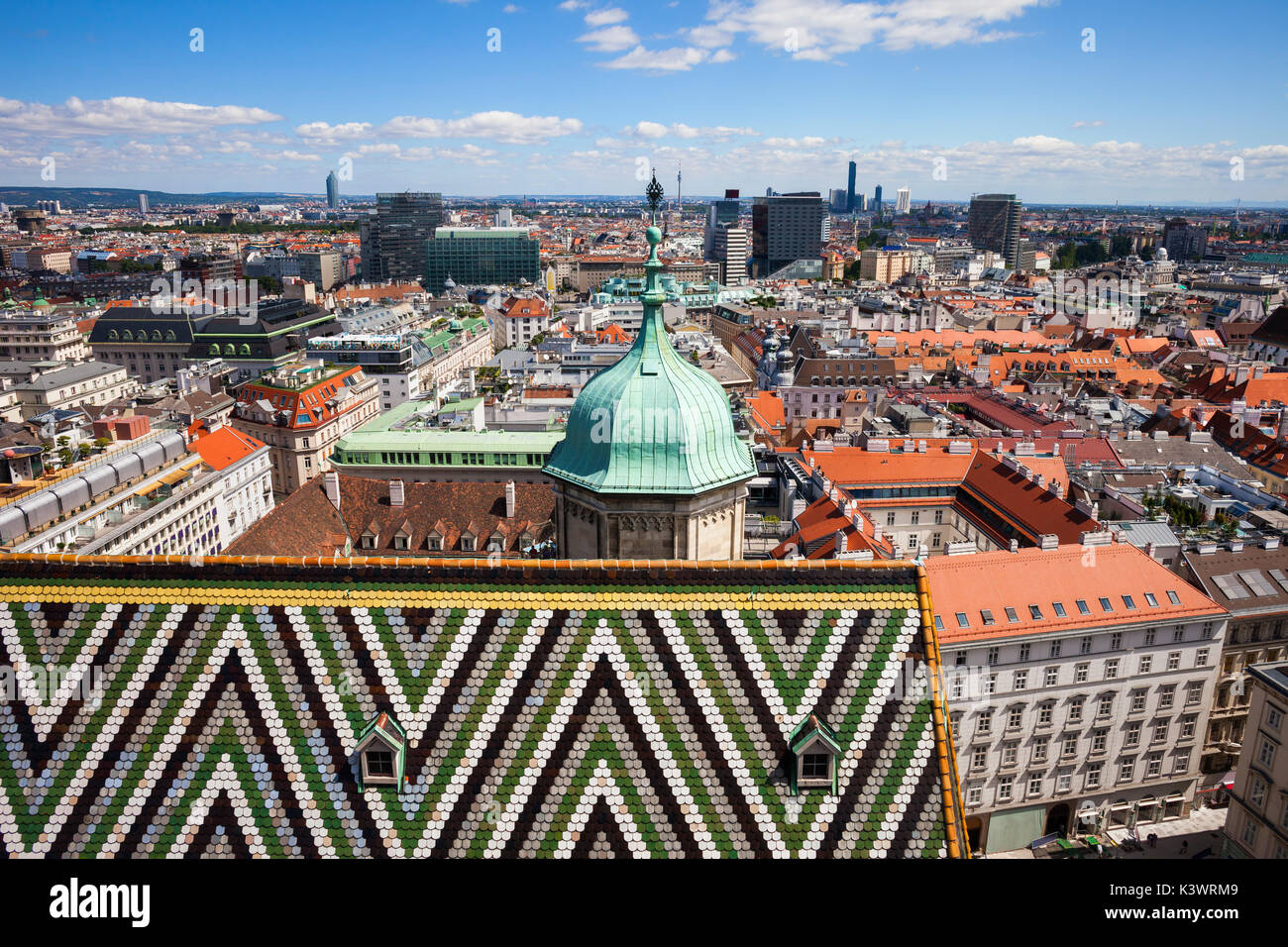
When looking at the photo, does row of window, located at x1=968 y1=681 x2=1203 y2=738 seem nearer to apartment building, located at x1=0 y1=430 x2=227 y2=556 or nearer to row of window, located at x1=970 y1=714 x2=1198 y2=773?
row of window, located at x1=970 y1=714 x2=1198 y2=773

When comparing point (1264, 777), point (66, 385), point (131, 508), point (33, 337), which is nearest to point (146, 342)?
point (33, 337)

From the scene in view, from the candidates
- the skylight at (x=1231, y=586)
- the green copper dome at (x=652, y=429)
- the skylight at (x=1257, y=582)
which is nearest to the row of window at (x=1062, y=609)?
the skylight at (x=1231, y=586)

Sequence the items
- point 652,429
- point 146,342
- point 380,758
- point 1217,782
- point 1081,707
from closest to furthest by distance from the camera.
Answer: point 380,758, point 652,429, point 1081,707, point 1217,782, point 146,342

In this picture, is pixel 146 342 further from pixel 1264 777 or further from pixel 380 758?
pixel 1264 777

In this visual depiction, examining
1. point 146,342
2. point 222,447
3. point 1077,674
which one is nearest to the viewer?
point 1077,674

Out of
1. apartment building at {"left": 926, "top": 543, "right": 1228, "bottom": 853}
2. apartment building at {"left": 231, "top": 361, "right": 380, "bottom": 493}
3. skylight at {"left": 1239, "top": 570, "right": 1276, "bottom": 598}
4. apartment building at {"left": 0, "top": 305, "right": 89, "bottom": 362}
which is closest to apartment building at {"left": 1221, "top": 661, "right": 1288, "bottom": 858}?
apartment building at {"left": 926, "top": 543, "right": 1228, "bottom": 853}

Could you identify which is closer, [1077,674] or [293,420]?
[1077,674]

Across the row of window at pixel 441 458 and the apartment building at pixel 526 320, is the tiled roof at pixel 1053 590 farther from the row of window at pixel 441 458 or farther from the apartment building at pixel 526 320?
the apartment building at pixel 526 320
